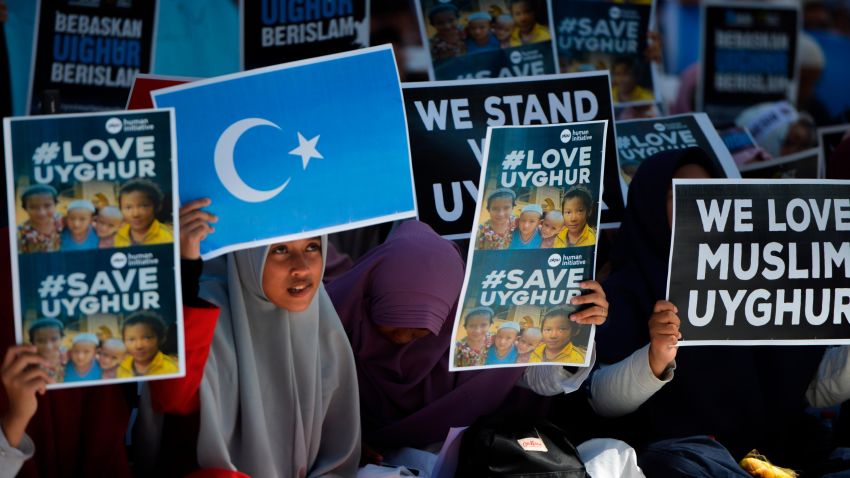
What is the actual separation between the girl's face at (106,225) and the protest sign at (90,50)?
2544 mm

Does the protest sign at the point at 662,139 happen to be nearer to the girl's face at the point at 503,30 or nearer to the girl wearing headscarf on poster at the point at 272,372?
the girl's face at the point at 503,30

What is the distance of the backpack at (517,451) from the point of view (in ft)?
10.8

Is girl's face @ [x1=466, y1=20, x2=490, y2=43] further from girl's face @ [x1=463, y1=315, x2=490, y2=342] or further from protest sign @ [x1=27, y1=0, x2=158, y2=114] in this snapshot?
girl's face @ [x1=463, y1=315, x2=490, y2=342]

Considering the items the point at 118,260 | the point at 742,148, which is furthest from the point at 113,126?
the point at 742,148

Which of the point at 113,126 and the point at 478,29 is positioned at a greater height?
the point at 478,29

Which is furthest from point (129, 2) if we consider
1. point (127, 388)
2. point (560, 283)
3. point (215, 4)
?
point (560, 283)

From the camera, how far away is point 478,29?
497 cm

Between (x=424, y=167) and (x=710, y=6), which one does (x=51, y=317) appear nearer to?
(x=424, y=167)

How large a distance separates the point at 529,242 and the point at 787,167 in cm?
245

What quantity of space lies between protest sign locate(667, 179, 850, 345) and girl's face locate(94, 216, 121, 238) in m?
1.57

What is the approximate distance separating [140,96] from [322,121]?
95 centimetres

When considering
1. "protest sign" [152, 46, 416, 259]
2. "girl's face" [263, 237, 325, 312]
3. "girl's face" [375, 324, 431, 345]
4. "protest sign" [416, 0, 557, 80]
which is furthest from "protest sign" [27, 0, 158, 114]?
"protest sign" [152, 46, 416, 259]

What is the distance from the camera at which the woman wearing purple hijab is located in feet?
12.1

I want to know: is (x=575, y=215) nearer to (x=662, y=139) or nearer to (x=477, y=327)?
(x=477, y=327)
